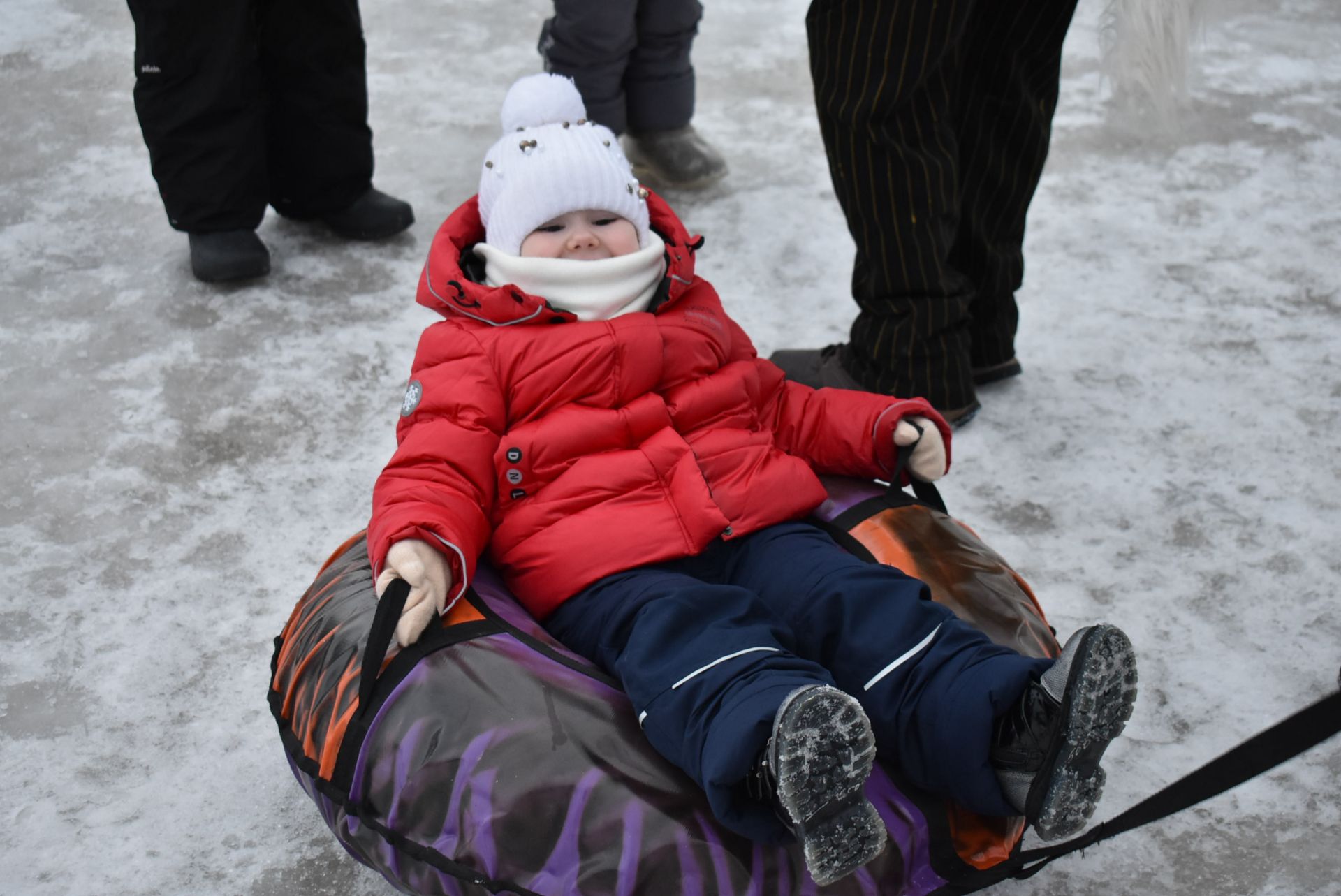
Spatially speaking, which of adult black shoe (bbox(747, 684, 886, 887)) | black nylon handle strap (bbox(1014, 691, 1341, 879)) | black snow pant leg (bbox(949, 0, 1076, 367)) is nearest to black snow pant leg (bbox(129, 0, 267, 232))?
black snow pant leg (bbox(949, 0, 1076, 367))

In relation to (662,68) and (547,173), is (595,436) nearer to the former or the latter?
(547,173)

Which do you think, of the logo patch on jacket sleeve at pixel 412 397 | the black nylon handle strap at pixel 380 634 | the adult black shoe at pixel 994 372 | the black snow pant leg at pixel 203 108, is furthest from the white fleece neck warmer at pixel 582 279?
the black snow pant leg at pixel 203 108

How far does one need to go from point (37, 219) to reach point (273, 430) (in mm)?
1043

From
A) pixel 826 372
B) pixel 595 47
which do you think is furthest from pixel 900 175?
pixel 595 47

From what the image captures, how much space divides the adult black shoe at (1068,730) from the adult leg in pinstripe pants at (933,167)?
106cm

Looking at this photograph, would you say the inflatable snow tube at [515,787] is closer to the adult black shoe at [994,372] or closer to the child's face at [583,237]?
the child's face at [583,237]

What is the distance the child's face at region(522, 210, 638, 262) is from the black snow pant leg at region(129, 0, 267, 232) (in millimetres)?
1141

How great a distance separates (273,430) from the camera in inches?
88.3

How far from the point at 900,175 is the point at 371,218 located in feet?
4.16

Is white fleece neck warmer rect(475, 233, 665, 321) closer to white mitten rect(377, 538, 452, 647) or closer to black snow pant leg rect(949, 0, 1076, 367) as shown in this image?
white mitten rect(377, 538, 452, 647)

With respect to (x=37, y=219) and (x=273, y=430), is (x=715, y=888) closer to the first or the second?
(x=273, y=430)

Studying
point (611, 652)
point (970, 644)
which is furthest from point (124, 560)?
point (970, 644)

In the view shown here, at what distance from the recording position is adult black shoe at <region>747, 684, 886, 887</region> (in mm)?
1105

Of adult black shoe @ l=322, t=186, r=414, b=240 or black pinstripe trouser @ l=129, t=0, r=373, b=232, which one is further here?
adult black shoe @ l=322, t=186, r=414, b=240
